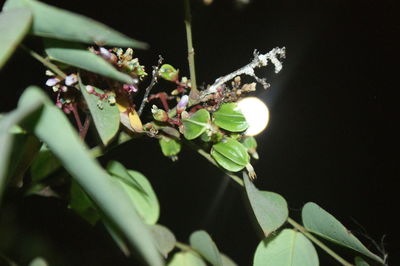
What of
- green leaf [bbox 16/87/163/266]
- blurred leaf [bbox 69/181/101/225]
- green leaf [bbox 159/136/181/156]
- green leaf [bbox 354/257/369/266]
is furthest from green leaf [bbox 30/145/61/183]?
green leaf [bbox 354/257/369/266]

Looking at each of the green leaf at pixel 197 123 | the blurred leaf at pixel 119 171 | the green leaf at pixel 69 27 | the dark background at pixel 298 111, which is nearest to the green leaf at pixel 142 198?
the blurred leaf at pixel 119 171

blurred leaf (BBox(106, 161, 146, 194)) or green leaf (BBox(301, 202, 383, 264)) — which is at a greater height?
green leaf (BBox(301, 202, 383, 264))

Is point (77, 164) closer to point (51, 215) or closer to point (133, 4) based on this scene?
point (51, 215)

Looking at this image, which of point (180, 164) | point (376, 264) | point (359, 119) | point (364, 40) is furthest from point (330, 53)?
point (376, 264)

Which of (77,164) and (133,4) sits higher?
(133,4)

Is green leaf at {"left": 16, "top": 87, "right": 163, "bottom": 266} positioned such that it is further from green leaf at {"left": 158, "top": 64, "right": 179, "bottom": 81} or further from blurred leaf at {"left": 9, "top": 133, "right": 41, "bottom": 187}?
green leaf at {"left": 158, "top": 64, "right": 179, "bottom": 81}

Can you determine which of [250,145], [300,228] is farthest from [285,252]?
[250,145]

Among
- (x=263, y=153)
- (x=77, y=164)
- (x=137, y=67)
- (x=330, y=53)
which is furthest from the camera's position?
(x=330, y=53)
